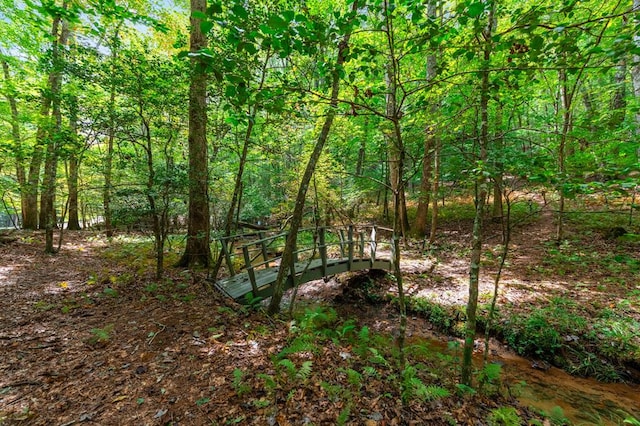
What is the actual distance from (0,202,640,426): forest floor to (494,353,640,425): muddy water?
0.21ft

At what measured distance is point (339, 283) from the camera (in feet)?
30.7

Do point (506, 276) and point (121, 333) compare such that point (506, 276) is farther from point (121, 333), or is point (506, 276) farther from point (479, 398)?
point (121, 333)

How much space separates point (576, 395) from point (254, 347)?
5.31 m

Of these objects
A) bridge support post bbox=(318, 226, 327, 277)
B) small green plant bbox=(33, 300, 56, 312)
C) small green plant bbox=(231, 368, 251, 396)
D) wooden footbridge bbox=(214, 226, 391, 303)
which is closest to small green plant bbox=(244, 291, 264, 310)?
wooden footbridge bbox=(214, 226, 391, 303)

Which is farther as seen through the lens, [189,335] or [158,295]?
[158,295]

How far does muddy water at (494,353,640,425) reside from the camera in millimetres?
3985

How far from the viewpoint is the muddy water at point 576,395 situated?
3.99 meters

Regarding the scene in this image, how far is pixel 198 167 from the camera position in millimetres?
6551

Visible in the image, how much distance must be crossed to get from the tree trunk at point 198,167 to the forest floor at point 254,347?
2.41 ft

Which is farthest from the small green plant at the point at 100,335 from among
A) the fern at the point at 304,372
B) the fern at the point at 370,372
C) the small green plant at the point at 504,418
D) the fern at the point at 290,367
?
the small green plant at the point at 504,418

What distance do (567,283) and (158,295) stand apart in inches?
406

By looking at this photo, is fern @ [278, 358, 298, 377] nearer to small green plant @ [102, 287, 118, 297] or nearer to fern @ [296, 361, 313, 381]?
fern @ [296, 361, 313, 381]

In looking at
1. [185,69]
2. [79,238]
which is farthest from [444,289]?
[79,238]

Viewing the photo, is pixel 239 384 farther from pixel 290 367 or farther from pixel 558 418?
pixel 558 418
